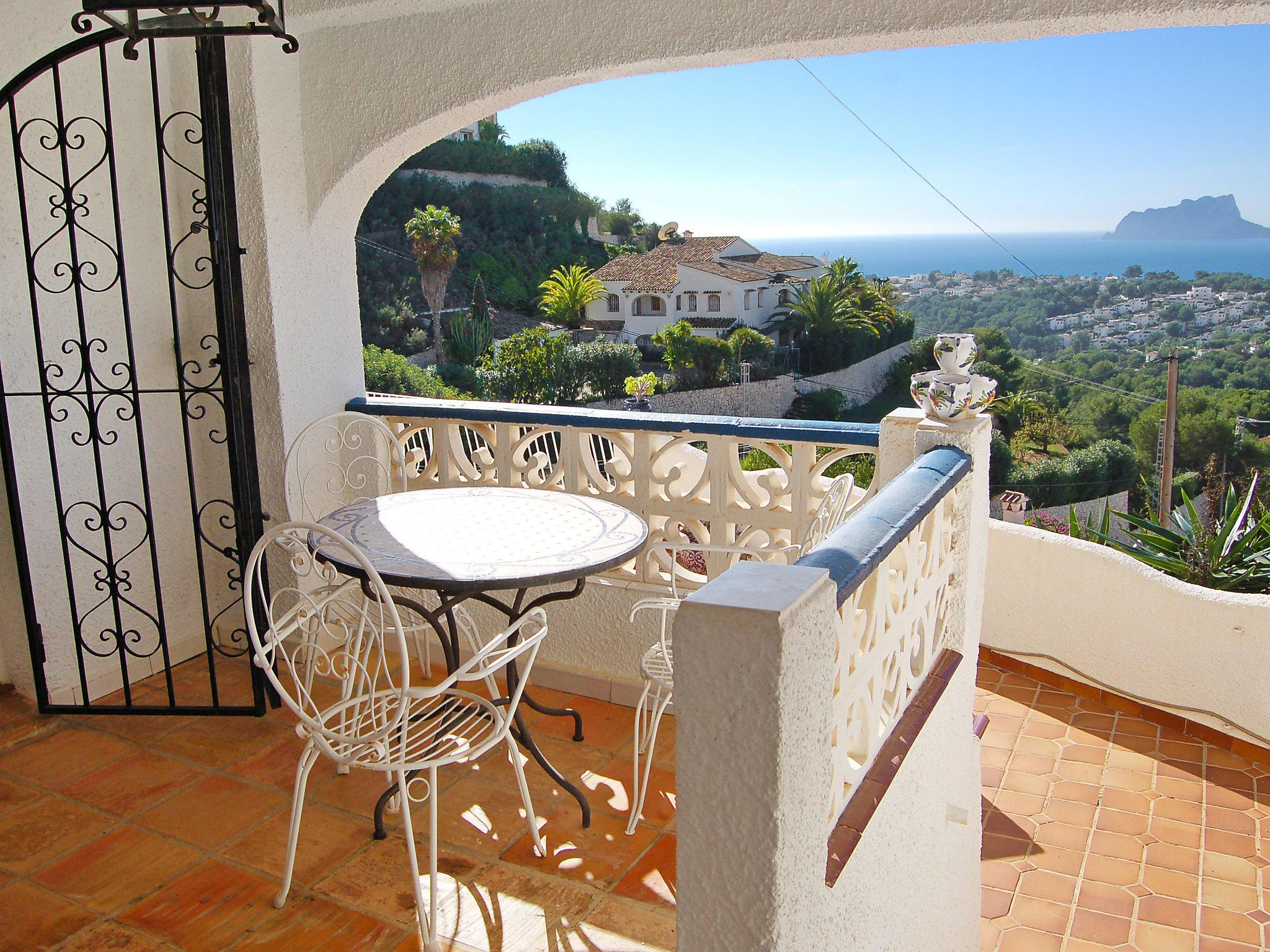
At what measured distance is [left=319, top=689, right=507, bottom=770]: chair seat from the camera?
6.47 ft

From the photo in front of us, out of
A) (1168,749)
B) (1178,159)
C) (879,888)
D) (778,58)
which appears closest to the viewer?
(879,888)

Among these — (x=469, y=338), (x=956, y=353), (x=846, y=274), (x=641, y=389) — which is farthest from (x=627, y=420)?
(x=846, y=274)

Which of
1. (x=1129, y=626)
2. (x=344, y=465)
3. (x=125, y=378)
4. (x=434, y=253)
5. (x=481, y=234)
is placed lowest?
(x=1129, y=626)

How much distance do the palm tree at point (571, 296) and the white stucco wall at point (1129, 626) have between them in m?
38.4

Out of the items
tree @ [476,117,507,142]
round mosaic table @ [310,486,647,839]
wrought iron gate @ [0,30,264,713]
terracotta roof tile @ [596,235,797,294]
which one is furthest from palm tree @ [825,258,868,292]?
round mosaic table @ [310,486,647,839]

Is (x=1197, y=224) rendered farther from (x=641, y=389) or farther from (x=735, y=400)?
(x=641, y=389)

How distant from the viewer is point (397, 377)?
32.5m

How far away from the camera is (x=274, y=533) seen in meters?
2.00

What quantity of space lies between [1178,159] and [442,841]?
59.5m

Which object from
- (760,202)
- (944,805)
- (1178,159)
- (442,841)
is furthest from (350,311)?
(1178,159)

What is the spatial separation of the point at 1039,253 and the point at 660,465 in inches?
1842

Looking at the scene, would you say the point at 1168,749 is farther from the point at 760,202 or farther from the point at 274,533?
the point at 760,202

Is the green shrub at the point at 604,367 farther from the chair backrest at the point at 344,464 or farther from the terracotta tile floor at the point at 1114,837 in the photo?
the terracotta tile floor at the point at 1114,837

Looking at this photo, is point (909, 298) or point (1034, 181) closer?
point (909, 298)
